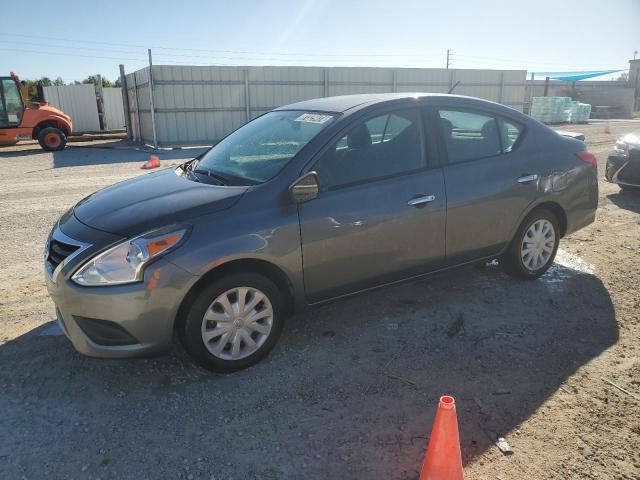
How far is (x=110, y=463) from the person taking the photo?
2.49 m

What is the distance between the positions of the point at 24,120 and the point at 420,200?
1831 centimetres

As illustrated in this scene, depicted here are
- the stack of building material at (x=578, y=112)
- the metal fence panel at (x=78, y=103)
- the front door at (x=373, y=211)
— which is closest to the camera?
the front door at (x=373, y=211)

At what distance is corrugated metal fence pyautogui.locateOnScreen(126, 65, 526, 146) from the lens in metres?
19.5

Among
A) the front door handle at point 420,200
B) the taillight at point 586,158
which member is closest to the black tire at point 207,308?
the front door handle at point 420,200

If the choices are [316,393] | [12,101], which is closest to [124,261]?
[316,393]

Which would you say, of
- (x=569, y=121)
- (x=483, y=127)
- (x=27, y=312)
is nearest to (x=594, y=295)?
(x=483, y=127)

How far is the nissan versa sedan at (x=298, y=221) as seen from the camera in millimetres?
2934

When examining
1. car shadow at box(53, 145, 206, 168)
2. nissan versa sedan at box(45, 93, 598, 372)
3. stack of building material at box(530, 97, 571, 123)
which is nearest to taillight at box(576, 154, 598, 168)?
nissan versa sedan at box(45, 93, 598, 372)

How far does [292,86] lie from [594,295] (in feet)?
60.4

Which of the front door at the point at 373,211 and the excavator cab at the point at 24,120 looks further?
the excavator cab at the point at 24,120

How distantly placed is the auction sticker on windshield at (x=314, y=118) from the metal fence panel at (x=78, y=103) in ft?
85.8

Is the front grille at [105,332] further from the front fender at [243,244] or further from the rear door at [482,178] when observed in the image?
the rear door at [482,178]

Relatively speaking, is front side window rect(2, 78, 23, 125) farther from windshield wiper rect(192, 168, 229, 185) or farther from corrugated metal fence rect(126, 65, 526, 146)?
windshield wiper rect(192, 168, 229, 185)

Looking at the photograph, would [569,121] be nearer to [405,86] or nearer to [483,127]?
[405,86]
